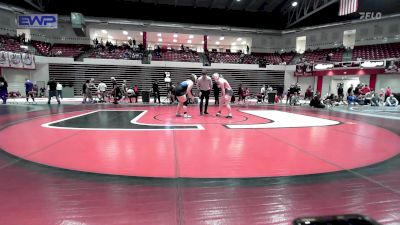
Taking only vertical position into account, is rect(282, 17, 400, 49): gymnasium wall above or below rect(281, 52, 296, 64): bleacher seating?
above

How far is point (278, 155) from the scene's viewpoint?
12.7ft

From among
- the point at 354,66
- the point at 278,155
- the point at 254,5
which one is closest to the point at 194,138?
the point at 278,155

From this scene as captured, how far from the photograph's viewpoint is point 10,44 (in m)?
21.0

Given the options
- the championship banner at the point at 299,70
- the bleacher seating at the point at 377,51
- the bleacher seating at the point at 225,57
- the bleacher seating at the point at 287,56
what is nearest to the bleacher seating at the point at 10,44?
the bleacher seating at the point at 225,57

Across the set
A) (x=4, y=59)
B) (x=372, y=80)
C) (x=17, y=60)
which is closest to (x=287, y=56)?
(x=372, y=80)

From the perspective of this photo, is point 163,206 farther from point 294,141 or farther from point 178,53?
point 178,53

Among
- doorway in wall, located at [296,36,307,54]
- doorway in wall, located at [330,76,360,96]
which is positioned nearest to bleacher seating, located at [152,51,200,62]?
doorway in wall, located at [296,36,307,54]

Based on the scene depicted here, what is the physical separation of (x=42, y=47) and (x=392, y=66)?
3132cm

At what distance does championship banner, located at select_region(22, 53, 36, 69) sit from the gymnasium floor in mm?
19341

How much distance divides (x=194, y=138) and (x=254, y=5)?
1091 inches

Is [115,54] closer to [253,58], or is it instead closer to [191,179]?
[253,58]

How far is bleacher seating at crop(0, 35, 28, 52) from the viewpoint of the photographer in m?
20.0

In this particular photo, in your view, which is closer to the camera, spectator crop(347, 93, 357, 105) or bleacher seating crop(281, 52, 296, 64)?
spectator crop(347, 93, 357, 105)

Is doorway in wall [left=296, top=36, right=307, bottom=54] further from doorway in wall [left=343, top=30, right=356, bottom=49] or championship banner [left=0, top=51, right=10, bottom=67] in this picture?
championship banner [left=0, top=51, right=10, bottom=67]
